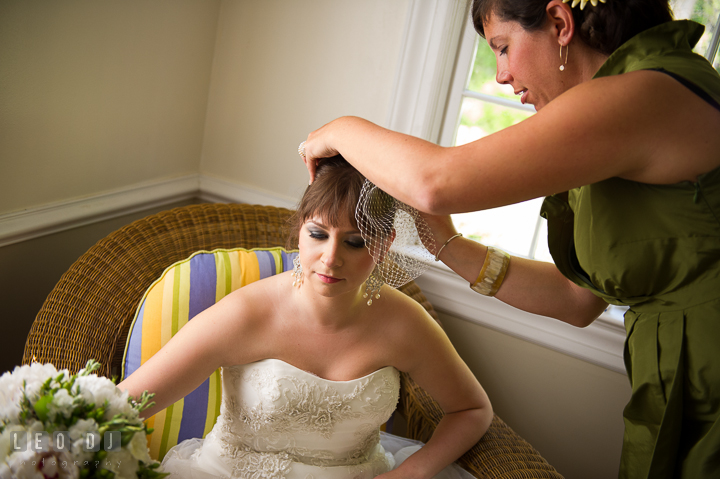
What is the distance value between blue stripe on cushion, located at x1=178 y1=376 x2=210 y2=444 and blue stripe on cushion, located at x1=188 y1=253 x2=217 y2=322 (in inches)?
9.4

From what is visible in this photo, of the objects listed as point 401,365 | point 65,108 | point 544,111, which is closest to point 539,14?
point 544,111

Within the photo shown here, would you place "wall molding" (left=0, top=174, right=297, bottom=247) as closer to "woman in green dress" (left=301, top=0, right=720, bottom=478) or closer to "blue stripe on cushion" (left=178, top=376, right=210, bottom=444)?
"blue stripe on cushion" (left=178, top=376, right=210, bottom=444)

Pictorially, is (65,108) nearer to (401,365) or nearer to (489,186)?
(401,365)

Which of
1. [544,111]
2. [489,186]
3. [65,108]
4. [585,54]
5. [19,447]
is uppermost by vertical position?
[585,54]

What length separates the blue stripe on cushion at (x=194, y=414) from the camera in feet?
5.26

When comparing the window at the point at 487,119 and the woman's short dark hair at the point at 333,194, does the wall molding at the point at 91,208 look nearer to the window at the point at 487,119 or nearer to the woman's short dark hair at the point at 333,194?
the woman's short dark hair at the point at 333,194

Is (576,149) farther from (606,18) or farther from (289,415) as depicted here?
(289,415)

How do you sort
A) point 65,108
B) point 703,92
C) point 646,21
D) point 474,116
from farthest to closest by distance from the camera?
point 474,116
point 65,108
point 646,21
point 703,92

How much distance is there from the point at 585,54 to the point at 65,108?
1.58 meters

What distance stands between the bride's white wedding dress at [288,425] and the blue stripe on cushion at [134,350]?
26 centimetres

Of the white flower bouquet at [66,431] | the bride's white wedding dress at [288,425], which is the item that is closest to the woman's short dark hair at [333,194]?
the bride's white wedding dress at [288,425]

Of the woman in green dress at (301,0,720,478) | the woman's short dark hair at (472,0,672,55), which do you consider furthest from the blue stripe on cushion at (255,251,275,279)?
the woman's short dark hair at (472,0,672,55)

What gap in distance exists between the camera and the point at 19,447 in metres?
0.72

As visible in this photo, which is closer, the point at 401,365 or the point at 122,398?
Result: the point at 122,398
